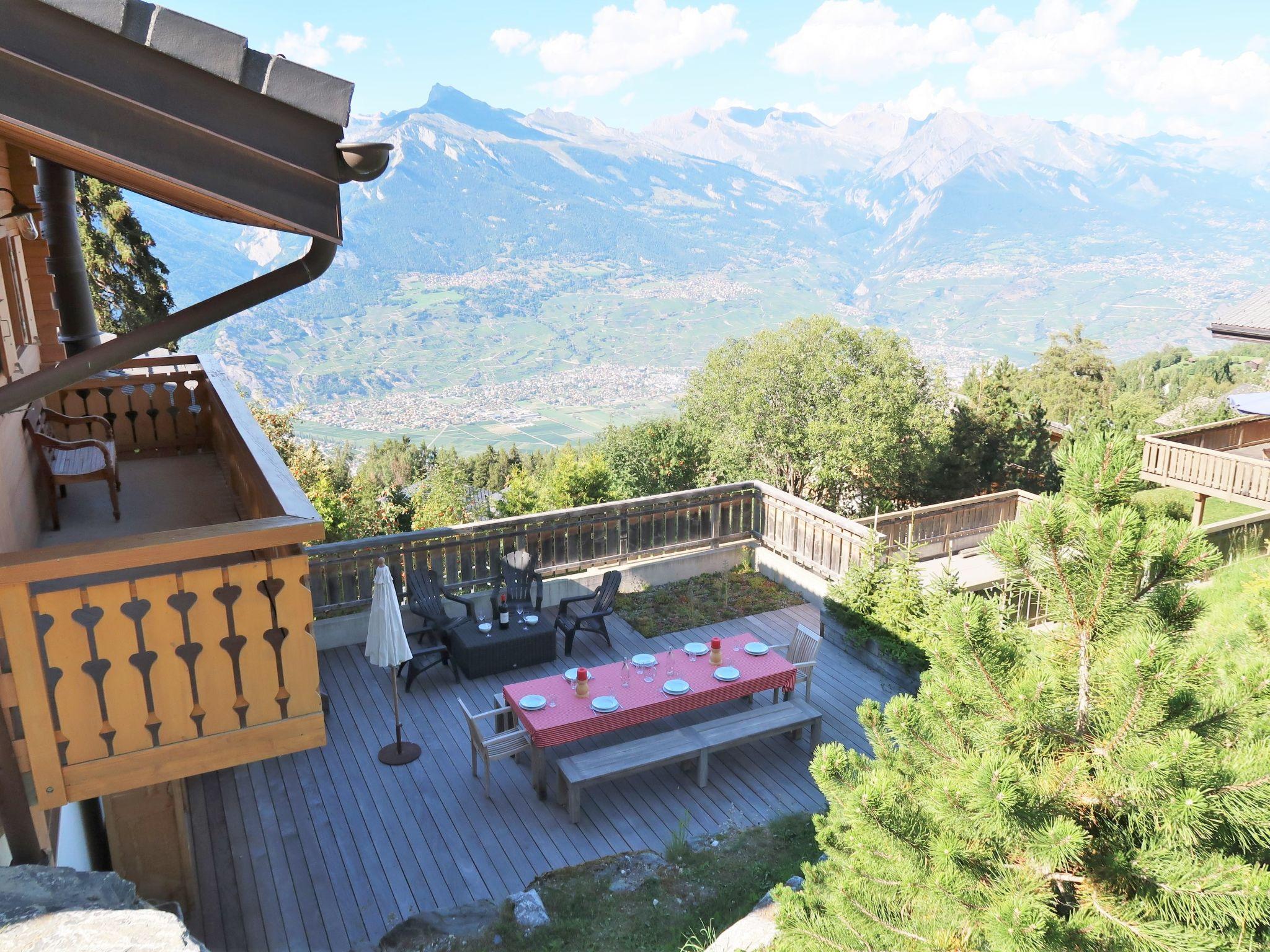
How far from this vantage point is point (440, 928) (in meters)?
5.07

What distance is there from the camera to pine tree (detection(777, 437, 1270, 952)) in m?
2.07

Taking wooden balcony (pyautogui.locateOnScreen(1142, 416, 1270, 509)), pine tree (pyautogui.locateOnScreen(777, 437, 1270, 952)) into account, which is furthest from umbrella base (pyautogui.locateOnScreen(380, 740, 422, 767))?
wooden balcony (pyautogui.locateOnScreen(1142, 416, 1270, 509))

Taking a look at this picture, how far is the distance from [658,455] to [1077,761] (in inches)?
883

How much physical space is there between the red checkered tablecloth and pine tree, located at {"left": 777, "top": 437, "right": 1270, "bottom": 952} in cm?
398

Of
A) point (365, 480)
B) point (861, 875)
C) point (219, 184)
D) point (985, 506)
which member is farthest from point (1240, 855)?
point (365, 480)

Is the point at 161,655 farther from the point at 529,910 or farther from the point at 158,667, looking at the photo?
the point at 529,910

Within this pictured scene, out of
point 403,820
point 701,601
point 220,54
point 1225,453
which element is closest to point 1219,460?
point 1225,453

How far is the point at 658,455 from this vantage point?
80.8ft

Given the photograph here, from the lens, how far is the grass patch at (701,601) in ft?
31.9

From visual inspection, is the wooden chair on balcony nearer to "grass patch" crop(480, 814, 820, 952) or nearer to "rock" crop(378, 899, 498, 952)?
"rock" crop(378, 899, 498, 952)

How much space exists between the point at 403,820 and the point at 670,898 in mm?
2110

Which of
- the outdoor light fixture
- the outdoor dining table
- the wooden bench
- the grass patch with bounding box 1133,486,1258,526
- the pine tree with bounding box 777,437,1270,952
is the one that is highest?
the outdoor light fixture

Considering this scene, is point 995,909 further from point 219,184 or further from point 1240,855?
point 219,184

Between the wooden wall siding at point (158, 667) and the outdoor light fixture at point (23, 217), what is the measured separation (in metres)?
3.43
